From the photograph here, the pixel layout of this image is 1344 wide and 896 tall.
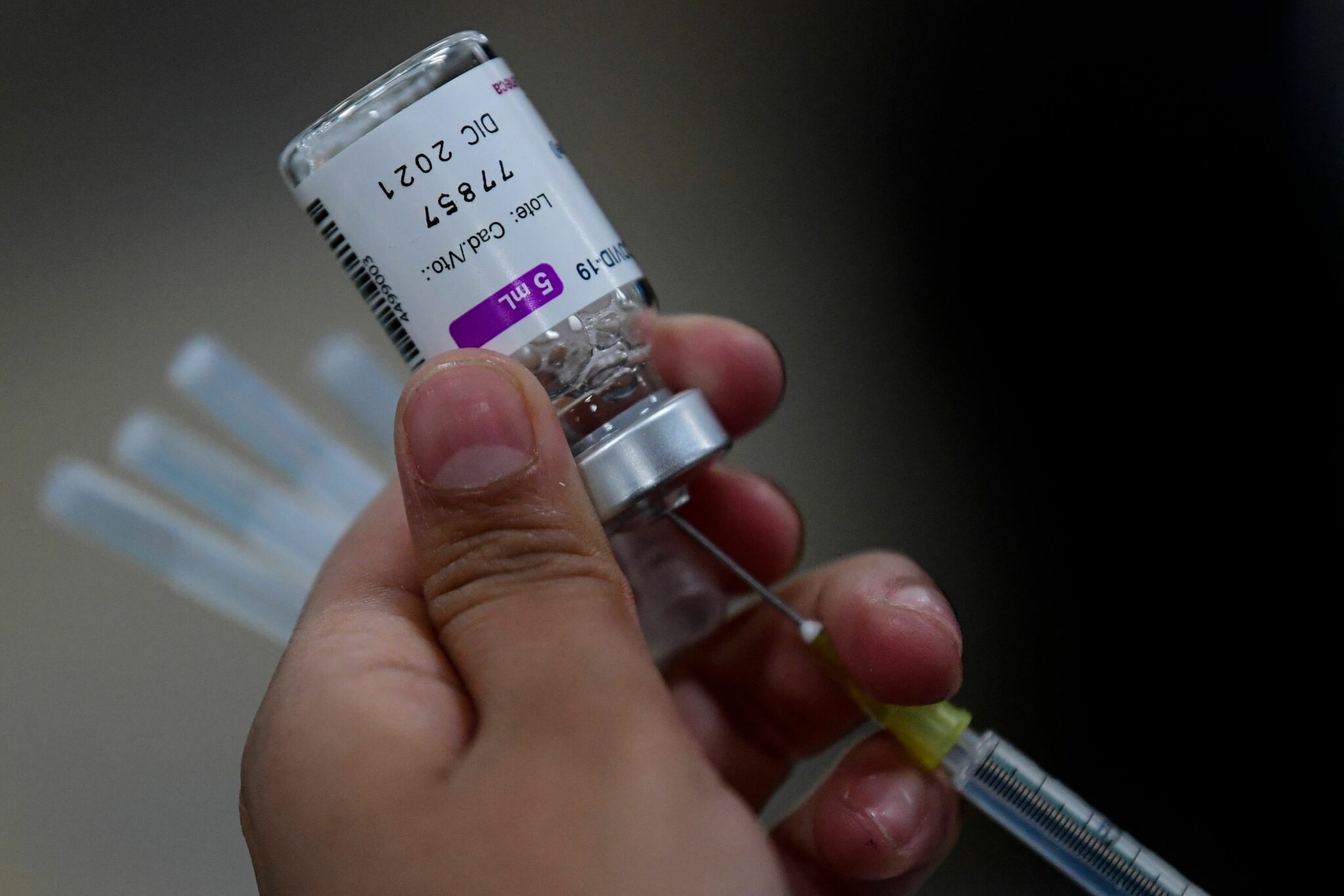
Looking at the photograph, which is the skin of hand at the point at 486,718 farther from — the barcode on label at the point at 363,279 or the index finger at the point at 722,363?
the index finger at the point at 722,363

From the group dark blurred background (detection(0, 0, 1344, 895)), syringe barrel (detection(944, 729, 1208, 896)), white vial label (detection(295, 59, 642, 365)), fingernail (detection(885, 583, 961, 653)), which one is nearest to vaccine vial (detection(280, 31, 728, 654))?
white vial label (detection(295, 59, 642, 365))

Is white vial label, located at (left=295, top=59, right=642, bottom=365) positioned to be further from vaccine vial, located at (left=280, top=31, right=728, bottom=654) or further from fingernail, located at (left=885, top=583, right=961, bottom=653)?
fingernail, located at (left=885, top=583, right=961, bottom=653)

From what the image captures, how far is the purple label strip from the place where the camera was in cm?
52

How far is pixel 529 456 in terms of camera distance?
48cm

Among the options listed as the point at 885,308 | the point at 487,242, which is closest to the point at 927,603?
the point at 487,242

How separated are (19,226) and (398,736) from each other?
92cm

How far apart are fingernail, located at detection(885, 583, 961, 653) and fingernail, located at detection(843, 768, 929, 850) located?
0.37 ft

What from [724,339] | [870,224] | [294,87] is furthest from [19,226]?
[870,224]

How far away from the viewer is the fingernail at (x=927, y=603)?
2.07ft

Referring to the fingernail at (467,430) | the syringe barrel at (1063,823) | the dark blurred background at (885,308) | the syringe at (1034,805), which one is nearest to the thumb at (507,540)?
the fingernail at (467,430)

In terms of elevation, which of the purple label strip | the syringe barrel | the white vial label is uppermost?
the white vial label

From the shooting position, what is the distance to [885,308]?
1060 mm

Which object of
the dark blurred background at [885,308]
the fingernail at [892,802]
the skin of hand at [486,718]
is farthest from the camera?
the dark blurred background at [885,308]

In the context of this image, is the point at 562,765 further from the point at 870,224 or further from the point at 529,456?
the point at 870,224
